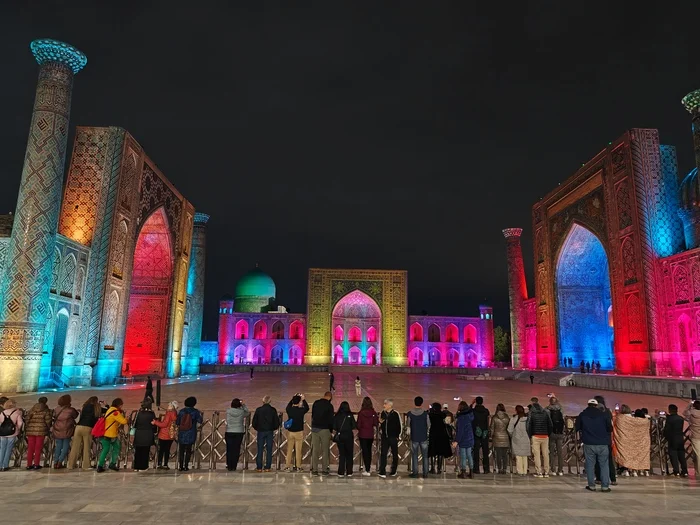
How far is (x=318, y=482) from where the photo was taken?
5.31 meters

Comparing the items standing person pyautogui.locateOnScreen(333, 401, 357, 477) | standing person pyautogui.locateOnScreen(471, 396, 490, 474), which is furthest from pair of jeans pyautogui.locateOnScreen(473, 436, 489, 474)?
standing person pyautogui.locateOnScreen(333, 401, 357, 477)

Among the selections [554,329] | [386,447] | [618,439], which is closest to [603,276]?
[554,329]

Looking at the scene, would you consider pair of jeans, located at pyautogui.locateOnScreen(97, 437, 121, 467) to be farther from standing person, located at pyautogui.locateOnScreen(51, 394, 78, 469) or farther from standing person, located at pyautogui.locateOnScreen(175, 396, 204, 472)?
standing person, located at pyautogui.locateOnScreen(175, 396, 204, 472)

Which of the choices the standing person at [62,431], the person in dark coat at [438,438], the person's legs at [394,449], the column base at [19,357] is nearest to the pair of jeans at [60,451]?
the standing person at [62,431]

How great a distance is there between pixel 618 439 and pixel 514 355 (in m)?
26.4

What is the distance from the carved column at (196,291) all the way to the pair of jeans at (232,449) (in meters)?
21.6

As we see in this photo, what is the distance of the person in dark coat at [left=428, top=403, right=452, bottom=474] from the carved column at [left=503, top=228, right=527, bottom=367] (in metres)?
26.6

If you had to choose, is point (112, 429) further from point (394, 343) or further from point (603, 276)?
point (394, 343)

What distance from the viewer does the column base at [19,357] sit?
41.5 ft

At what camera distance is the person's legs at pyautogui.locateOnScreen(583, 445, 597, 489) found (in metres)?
5.11

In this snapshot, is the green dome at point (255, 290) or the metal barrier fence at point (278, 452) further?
the green dome at point (255, 290)

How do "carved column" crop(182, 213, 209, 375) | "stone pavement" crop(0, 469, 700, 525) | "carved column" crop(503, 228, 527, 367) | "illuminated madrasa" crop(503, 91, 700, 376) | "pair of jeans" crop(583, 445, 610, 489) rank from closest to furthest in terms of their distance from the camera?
"stone pavement" crop(0, 469, 700, 525), "pair of jeans" crop(583, 445, 610, 489), "illuminated madrasa" crop(503, 91, 700, 376), "carved column" crop(182, 213, 209, 375), "carved column" crop(503, 228, 527, 367)

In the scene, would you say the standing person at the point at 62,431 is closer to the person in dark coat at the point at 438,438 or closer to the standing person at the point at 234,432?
the standing person at the point at 234,432

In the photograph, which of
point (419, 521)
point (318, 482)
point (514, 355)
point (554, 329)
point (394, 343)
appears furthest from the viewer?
point (394, 343)
